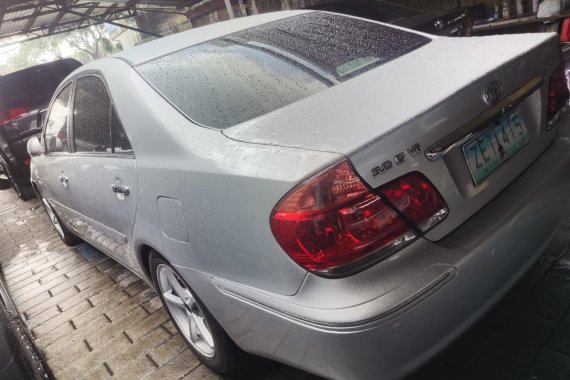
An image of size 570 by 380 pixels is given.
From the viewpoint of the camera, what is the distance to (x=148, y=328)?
8.80 ft

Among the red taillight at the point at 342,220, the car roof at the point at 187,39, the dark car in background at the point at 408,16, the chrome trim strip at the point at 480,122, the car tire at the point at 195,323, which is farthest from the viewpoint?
the dark car in background at the point at 408,16

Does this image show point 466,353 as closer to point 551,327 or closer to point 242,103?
point 551,327

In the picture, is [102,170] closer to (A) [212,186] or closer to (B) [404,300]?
(A) [212,186]

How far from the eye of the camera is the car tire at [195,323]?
1.84 metres

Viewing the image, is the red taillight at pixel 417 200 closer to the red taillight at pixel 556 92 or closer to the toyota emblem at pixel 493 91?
the toyota emblem at pixel 493 91

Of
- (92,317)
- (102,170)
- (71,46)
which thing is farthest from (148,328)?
(71,46)

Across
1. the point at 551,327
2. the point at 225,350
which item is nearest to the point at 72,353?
the point at 225,350

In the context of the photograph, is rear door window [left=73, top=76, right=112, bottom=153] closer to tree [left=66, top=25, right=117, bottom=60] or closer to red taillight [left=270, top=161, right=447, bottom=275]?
red taillight [left=270, top=161, right=447, bottom=275]

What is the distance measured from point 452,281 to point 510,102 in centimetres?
71

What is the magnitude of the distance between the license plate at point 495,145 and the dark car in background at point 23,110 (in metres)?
6.73

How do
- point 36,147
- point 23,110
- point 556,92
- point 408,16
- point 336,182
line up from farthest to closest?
point 23,110 → point 408,16 → point 36,147 → point 556,92 → point 336,182

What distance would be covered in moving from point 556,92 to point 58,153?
3.15m

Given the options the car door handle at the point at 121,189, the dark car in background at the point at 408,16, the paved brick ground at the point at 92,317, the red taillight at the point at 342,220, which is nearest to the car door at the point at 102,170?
the car door handle at the point at 121,189

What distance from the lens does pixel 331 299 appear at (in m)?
1.21
